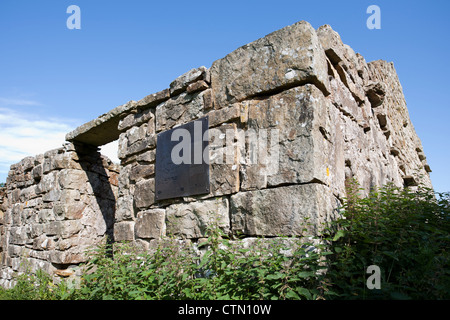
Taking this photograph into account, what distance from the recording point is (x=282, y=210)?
2.50 metres

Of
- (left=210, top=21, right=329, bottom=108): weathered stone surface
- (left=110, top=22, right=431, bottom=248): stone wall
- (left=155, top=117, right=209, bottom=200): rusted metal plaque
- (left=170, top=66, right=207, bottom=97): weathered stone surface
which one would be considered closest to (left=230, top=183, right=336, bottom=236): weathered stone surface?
(left=110, top=22, right=431, bottom=248): stone wall

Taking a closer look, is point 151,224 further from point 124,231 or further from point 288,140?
point 288,140

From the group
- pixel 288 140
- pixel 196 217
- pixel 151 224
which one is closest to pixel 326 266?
pixel 288 140

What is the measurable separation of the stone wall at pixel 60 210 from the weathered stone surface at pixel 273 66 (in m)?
3.32

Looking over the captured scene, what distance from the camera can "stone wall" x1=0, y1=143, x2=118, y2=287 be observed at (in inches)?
199

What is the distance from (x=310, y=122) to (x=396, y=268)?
1.17 metres

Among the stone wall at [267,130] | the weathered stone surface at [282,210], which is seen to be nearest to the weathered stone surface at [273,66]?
the stone wall at [267,130]

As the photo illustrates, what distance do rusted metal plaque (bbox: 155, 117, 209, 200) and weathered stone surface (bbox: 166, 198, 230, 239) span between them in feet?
0.41

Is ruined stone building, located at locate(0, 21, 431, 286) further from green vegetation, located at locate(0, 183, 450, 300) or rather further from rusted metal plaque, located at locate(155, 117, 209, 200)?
green vegetation, located at locate(0, 183, 450, 300)

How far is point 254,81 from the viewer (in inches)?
115

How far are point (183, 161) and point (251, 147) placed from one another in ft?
2.68

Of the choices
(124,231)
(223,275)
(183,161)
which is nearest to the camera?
(223,275)
